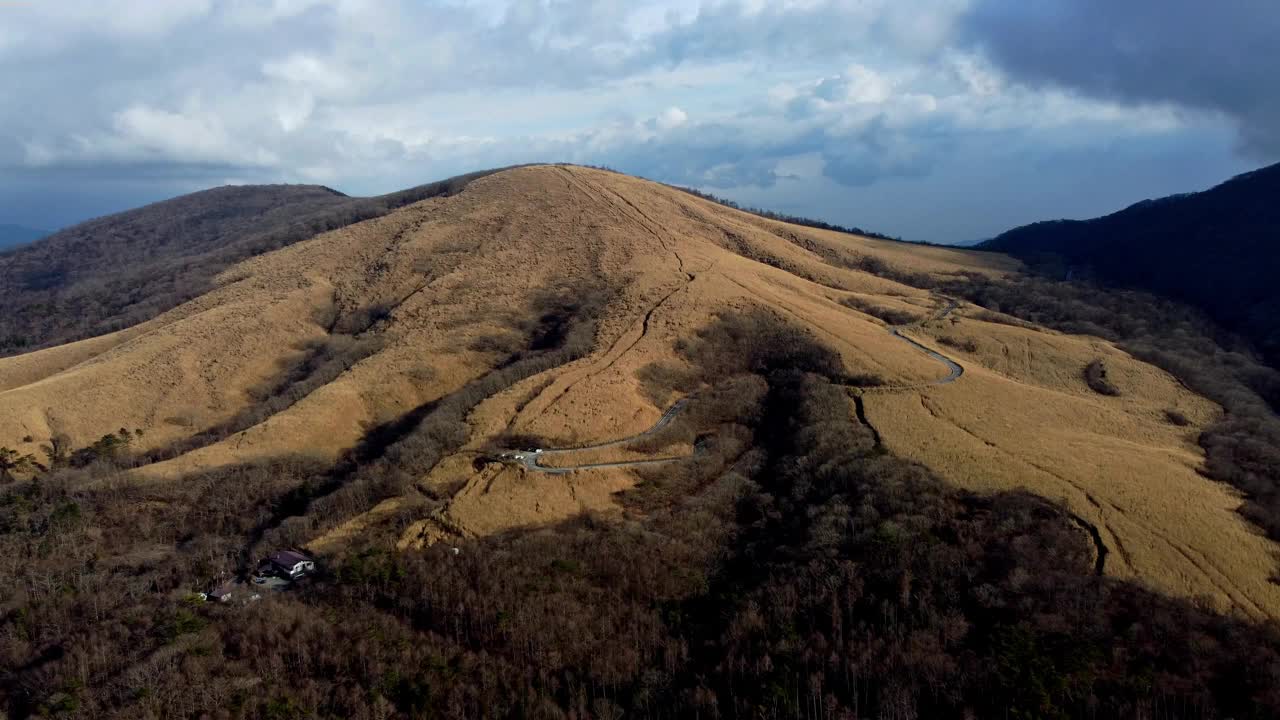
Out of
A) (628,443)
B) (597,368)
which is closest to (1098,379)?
(628,443)

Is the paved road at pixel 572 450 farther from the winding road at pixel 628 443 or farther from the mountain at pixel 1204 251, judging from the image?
the mountain at pixel 1204 251

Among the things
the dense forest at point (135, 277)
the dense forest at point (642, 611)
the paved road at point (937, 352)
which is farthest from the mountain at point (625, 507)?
the dense forest at point (135, 277)

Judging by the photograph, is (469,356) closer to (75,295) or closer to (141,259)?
(75,295)

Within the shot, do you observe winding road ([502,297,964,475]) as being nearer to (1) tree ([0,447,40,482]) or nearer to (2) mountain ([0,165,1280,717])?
(2) mountain ([0,165,1280,717])

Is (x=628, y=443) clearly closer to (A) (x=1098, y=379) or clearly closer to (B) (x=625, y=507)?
(B) (x=625, y=507)

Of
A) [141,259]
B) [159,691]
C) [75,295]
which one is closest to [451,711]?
[159,691]

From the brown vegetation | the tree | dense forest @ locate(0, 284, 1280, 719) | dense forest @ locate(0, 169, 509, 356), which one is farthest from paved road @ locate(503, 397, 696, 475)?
dense forest @ locate(0, 169, 509, 356)
